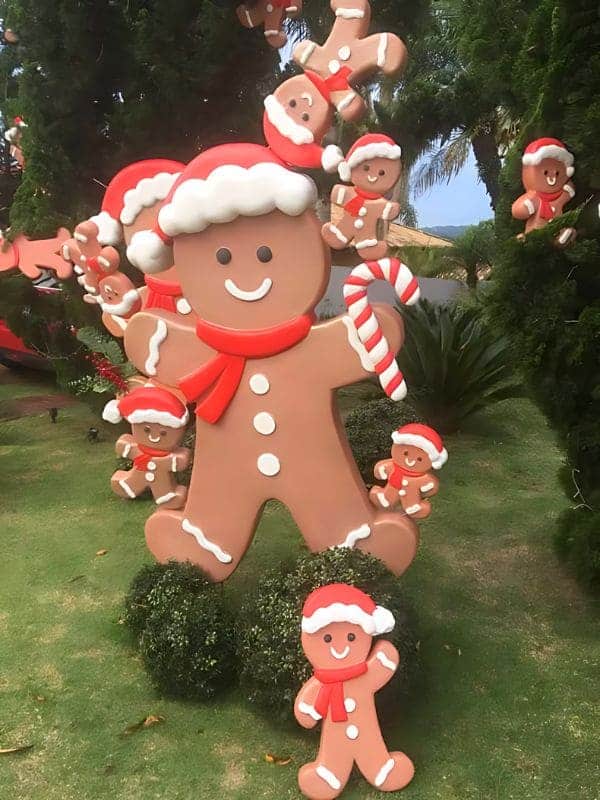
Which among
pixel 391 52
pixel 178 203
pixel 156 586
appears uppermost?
pixel 391 52

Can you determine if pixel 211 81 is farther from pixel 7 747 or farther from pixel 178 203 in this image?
pixel 7 747

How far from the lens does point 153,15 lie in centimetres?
489

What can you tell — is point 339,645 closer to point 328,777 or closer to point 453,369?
point 328,777

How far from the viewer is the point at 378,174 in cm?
254

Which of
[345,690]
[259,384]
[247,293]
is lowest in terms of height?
[345,690]

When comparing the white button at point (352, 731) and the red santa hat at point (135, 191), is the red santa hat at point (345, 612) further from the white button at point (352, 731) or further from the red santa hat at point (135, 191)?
the red santa hat at point (135, 191)

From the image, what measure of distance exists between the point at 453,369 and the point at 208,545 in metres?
3.39

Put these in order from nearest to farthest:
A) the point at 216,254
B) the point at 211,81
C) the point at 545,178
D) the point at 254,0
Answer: the point at 216,254 → the point at 545,178 → the point at 254,0 → the point at 211,81

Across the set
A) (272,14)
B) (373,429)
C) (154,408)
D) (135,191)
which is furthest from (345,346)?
(272,14)

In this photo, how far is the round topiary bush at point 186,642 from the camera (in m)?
2.73

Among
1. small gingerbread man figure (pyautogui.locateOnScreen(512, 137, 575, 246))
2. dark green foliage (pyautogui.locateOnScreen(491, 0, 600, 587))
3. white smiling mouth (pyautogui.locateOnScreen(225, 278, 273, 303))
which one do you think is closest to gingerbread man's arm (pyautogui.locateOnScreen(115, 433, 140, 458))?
white smiling mouth (pyautogui.locateOnScreen(225, 278, 273, 303))

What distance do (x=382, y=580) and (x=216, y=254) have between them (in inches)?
55.7

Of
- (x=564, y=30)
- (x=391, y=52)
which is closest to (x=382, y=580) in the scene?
(x=391, y=52)

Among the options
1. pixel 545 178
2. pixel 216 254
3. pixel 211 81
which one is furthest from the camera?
pixel 211 81
